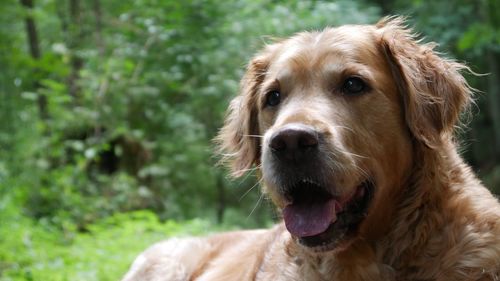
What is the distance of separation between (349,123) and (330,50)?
457 mm

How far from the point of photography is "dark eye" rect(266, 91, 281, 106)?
3549 mm

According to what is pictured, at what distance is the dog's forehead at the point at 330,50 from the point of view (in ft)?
10.9

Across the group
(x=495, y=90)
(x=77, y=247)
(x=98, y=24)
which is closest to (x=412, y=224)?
(x=77, y=247)

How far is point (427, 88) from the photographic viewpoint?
10.9 feet

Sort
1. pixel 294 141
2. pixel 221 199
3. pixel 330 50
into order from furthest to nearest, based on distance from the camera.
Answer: pixel 221 199 → pixel 330 50 → pixel 294 141

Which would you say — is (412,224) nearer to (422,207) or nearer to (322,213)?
(422,207)

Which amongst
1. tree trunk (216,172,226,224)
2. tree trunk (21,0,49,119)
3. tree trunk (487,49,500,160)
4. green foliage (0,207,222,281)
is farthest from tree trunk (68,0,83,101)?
tree trunk (487,49,500,160)

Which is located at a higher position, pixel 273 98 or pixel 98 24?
pixel 98 24

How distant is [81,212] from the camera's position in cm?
930

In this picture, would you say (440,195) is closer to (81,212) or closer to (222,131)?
(222,131)

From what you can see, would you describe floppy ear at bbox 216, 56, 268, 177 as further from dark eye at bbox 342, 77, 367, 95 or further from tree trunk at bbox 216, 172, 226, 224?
tree trunk at bbox 216, 172, 226, 224

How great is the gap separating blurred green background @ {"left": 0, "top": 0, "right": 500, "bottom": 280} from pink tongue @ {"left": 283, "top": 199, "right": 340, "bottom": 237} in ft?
11.6

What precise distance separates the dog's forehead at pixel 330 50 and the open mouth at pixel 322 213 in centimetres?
64

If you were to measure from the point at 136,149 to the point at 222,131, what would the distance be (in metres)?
7.20
